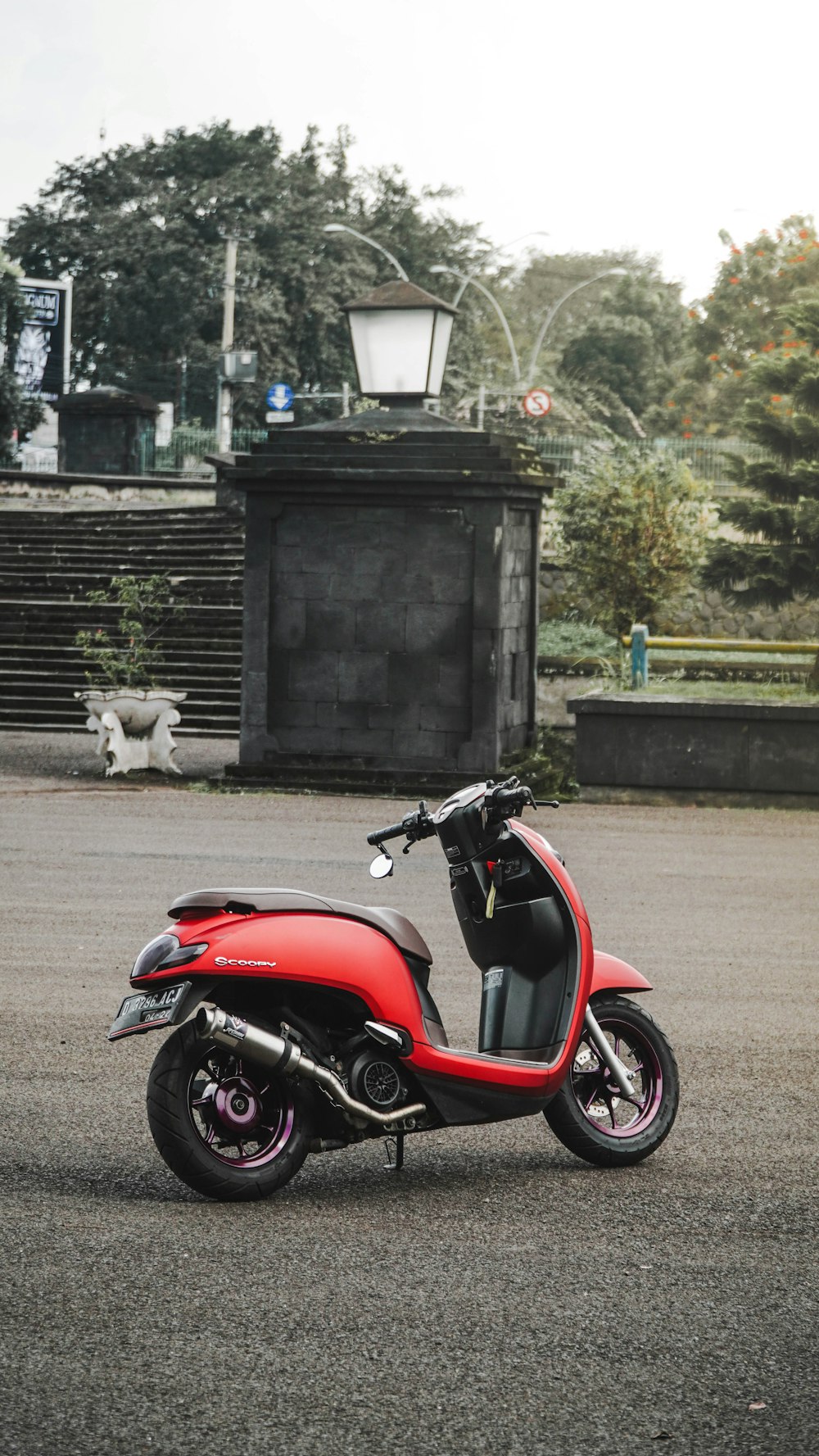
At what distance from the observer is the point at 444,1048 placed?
5.05 metres

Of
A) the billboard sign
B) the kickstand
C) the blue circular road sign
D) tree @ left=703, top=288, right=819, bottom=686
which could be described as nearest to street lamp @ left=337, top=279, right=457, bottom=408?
tree @ left=703, top=288, right=819, bottom=686

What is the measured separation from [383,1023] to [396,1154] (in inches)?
20.7

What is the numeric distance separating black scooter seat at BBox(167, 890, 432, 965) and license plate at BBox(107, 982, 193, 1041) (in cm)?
22

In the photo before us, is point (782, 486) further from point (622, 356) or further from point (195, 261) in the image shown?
point (622, 356)

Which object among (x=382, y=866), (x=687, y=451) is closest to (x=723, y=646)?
(x=687, y=451)

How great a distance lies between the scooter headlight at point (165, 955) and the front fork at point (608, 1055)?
3.95ft

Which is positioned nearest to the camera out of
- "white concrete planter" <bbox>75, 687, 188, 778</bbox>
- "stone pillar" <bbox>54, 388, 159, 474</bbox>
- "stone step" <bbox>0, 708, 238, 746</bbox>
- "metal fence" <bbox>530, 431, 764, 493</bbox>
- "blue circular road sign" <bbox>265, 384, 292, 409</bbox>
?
"white concrete planter" <bbox>75, 687, 188, 778</bbox>

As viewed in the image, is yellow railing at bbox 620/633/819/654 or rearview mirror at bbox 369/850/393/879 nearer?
rearview mirror at bbox 369/850/393/879

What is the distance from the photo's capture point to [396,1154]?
5250mm

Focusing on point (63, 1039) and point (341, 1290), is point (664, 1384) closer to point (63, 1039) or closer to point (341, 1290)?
point (341, 1290)

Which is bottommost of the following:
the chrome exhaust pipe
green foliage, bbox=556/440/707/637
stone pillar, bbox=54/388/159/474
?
the chrome exhaust pipe

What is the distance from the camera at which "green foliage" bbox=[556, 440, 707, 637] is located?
78.0 feet

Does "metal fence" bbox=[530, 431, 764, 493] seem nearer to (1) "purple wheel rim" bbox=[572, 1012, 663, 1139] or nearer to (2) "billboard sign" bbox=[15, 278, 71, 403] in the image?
(1) "purple wheel rim" bbox=[572, 1012, 663, 1139]

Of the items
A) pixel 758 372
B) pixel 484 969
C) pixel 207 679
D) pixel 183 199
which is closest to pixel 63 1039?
pixel 484 969
